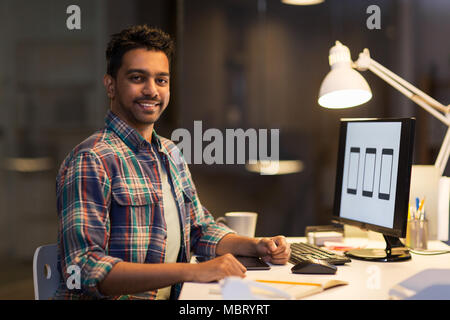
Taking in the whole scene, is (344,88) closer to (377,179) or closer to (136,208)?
(377,179)

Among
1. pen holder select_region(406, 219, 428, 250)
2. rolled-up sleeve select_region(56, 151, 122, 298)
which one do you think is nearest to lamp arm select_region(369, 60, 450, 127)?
pen holder select_region(406, 219, 428, 250)

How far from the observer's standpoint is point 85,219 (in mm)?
1288

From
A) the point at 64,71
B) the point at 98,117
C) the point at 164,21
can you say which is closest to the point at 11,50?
the point at 64,71

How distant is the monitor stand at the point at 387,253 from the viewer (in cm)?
154

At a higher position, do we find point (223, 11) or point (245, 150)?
point (223, 11)

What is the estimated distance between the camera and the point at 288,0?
127 inches

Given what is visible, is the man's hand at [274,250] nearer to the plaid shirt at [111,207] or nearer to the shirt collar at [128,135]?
the plaid shirt at [111,207]

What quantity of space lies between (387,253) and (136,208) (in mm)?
778

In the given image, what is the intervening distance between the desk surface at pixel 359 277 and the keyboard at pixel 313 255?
3cm

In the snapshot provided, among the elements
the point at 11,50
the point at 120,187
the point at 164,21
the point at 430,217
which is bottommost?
the point at 430,217

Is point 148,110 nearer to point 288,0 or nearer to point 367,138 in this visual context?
point 367,138

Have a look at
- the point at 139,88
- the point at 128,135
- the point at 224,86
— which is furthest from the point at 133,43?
the point at 224,86

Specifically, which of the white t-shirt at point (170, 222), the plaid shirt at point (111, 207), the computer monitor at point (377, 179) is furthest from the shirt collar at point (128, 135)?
the computer monitor at point (377, 179)

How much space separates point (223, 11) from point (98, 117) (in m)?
1.07
